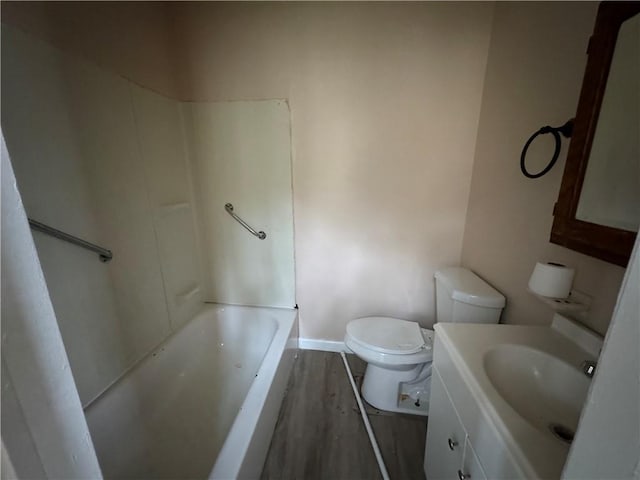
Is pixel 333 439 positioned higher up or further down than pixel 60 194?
further down

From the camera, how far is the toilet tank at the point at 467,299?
4.01 ft

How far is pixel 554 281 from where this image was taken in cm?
82

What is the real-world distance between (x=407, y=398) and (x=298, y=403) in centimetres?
67

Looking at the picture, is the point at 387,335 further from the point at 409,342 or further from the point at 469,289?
the point at 469,289

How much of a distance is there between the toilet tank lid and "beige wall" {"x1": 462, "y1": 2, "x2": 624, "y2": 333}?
0.05 metres

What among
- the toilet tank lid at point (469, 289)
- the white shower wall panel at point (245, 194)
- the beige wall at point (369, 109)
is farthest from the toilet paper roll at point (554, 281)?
the white shower wall panel at point (245, 194)

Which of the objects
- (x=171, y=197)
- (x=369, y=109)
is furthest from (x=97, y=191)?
(x=369, y=109)

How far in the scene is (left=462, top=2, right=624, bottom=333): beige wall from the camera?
856 mm

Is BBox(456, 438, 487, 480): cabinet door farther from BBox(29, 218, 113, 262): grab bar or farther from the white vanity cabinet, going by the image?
BBox(29, 218, 113, 262): grab bar

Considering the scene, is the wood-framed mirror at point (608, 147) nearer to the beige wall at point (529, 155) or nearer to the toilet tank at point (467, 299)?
the beige wall at point (529, 155)

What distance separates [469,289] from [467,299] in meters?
0.07

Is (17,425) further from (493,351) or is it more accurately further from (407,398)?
(407,398)

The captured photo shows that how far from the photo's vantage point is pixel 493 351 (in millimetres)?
838

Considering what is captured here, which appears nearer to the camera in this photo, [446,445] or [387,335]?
[446,445]
